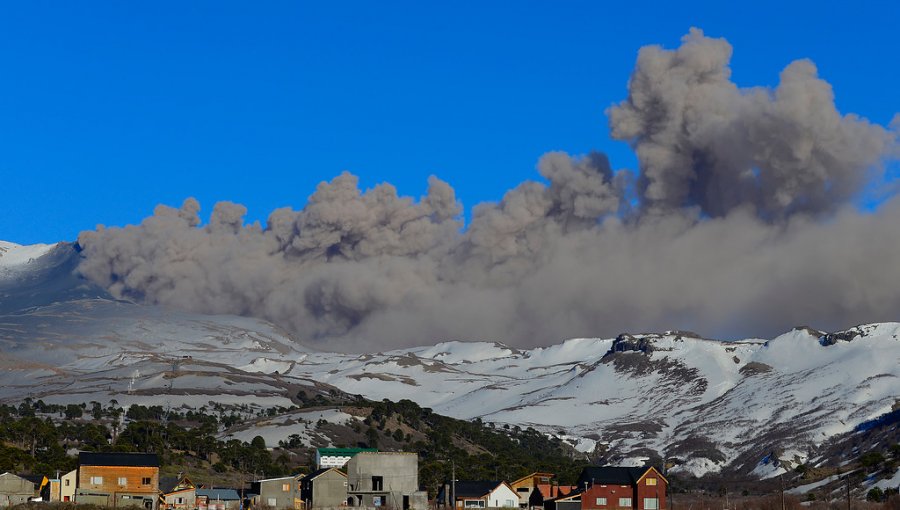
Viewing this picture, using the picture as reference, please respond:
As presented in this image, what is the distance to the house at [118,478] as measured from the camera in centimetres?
9612

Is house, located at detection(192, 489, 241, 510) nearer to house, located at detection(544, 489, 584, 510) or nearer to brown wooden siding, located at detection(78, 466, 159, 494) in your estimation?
brown wooden siding, located at detection(78, 466, 159, 494)

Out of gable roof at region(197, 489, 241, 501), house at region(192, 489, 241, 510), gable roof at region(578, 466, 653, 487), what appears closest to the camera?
house at region(192, 489, 241, 510)

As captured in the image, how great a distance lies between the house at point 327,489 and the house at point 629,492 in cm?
1957

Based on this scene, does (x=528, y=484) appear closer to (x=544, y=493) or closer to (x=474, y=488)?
(x=544, y=493)

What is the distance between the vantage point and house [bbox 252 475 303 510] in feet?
336

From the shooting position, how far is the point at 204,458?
145125 millimetres

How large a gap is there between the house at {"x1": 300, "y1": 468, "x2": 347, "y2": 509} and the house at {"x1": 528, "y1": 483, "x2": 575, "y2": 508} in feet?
56.7

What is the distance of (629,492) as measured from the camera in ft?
349

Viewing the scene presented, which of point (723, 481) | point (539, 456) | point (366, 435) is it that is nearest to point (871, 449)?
point (723, 481)

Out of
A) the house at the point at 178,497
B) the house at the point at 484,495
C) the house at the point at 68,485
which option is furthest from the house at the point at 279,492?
the house at the point at 68,485

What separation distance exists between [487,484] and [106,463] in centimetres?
3056

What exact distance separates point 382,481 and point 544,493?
685 inches

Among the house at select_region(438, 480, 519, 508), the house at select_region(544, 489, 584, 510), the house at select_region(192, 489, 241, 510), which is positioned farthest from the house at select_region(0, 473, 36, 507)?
the house at select_region(544, 489, 584, 510)

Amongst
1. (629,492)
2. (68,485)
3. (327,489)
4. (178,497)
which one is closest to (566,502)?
(629,492)
